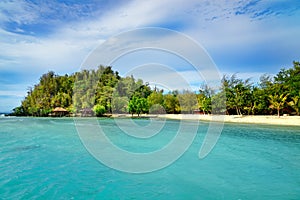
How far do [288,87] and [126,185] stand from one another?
28177 mm

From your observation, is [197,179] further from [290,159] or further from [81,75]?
[81,75]

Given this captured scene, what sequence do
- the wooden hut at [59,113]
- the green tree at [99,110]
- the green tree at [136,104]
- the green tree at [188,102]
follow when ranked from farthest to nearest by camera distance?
the wooden hut at [59,113] < the green tree at [188,102] < the green tree at [99,110] < the green tree at [136,104]

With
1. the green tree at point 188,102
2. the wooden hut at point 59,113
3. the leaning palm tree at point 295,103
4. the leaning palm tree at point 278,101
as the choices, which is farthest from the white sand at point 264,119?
the wooden hut at point 59,113

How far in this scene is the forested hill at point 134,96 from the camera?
94.5ft

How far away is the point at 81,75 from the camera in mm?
44875

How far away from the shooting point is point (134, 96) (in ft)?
128

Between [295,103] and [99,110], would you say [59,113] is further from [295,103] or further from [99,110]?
[295,103]

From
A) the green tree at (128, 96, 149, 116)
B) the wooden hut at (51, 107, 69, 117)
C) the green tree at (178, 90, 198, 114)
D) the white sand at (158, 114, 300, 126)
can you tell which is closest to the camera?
the white sand at (158, 114, 300, 126)

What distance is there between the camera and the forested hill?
28797 mm

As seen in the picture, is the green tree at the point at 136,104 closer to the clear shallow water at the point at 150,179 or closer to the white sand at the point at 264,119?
the white sand at the point at 264,119

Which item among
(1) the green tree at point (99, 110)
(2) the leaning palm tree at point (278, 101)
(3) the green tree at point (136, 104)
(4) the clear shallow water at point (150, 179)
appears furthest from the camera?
(1) the green tree at point (99, 110)

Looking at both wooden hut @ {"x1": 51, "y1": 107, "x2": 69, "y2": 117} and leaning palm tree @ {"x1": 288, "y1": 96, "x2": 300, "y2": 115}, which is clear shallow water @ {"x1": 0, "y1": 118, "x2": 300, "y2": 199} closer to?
leaning palm tree @ {"x1": 288, "y1": 96, "x2": 300, "y2": 115}

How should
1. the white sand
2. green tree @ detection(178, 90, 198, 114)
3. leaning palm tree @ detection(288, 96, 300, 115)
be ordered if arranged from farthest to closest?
1. green tree @ detection(178, 90, 198, 114)
2. leaning palm tree @ detection(288, 96, 300, 115)
3. the white sand

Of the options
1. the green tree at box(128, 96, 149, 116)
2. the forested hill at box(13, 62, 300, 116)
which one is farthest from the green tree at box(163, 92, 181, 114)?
the green tree at box(128, 96, 149, 116)
